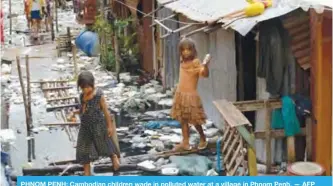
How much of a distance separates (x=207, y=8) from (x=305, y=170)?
2672mm

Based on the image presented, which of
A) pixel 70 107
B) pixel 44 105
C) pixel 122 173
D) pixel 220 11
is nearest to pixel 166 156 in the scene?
pixel 122 173

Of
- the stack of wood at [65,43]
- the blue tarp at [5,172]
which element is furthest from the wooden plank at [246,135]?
the stack of wood at [65,43]

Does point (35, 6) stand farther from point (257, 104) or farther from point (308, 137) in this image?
point (308, 137)

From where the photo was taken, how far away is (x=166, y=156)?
313 inches

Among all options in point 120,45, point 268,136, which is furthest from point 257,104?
point 120,45

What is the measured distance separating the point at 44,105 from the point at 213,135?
3508 mm

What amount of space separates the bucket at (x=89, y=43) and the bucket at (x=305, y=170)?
9.31m

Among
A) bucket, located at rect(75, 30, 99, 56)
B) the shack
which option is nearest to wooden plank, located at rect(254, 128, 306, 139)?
the shack

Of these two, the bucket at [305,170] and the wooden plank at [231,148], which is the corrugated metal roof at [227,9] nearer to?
the wooden plank at [231,148]

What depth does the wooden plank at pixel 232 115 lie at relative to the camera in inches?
253

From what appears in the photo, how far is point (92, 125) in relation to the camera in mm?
7133

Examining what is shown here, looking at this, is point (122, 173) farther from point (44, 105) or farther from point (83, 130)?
point (44, 105)

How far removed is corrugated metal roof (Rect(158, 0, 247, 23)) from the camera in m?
7.37

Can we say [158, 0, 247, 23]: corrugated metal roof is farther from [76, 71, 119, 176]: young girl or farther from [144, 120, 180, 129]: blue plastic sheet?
[144, 120, 180, 129]: blue plastic sheet
